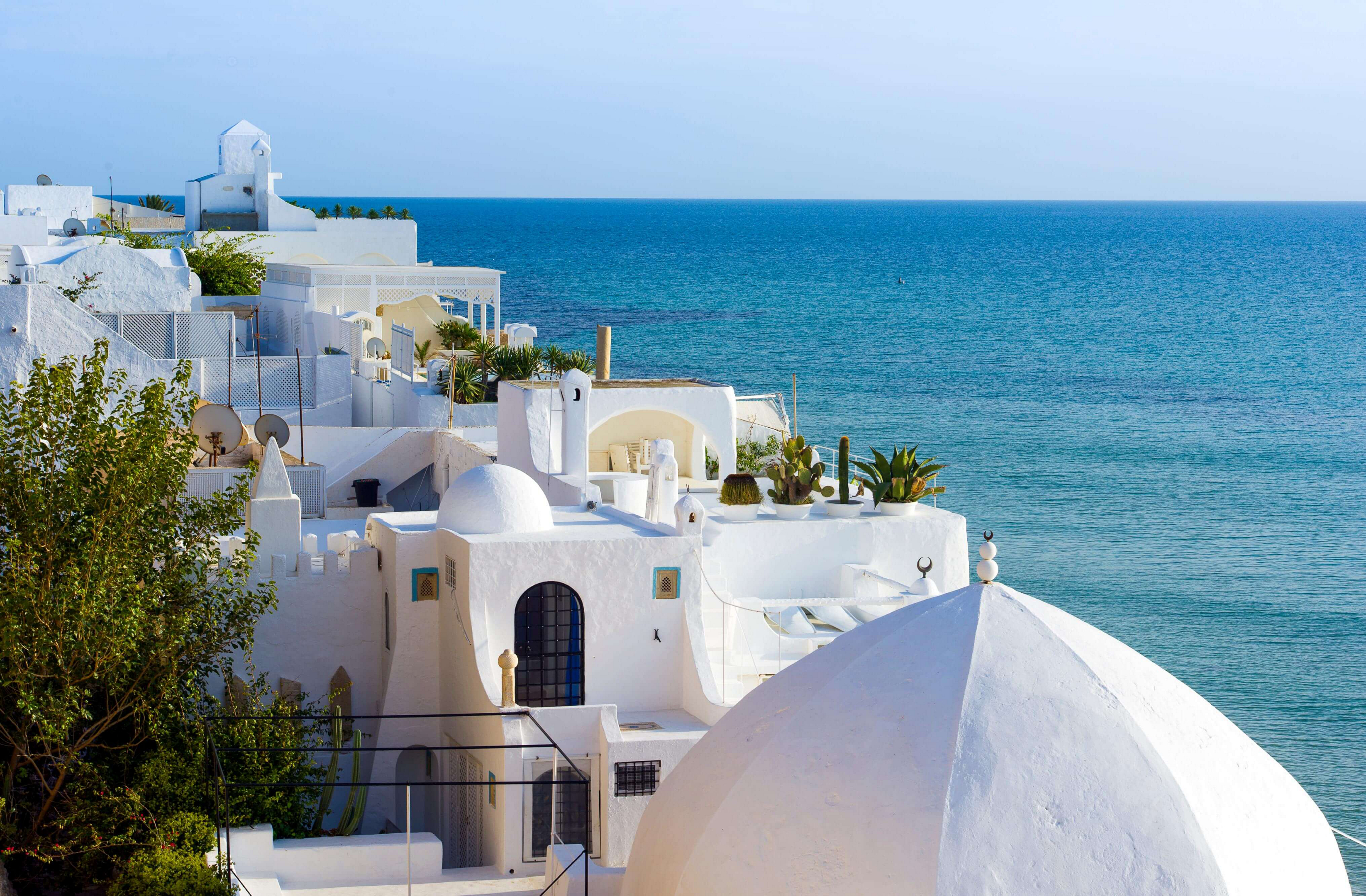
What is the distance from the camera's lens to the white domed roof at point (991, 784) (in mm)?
7219

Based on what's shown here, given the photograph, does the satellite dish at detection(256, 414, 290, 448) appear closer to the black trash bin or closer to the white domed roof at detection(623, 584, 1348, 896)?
the black trash bin

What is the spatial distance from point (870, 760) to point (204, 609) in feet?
33.3

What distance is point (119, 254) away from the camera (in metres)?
31.9

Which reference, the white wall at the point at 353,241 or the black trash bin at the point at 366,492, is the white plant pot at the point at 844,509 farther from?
the white wall at the point at 353,241

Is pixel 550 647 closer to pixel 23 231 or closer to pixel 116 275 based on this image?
pixel 116 275

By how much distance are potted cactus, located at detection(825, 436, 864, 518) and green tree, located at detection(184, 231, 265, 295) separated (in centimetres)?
2216

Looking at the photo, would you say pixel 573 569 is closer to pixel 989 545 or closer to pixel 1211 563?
pixel 989 545

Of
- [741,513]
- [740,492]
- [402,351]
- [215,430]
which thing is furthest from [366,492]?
[741,513]

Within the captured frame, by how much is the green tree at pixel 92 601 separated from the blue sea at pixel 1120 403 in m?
21.4

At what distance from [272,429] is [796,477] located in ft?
33.0

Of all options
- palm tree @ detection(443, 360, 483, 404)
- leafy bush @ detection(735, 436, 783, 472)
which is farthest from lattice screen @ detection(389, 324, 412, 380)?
leafy bush @ detection(735, 436, 783, 472)

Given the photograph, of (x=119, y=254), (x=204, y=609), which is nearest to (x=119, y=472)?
(x=204, y=609)

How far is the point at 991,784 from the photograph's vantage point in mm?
7402

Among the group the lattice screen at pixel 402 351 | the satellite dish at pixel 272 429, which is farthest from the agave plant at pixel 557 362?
the satellite dish at pixel 272 429
